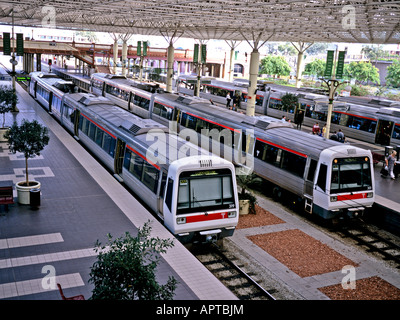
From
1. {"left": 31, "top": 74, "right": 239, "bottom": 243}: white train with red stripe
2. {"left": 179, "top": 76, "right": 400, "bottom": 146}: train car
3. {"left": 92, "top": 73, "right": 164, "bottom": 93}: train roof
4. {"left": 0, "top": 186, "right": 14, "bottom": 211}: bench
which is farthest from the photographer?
{"left": 92, "top": 73, "right": 164, "bottom": 93}: train roof

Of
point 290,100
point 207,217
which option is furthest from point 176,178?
point 290,100

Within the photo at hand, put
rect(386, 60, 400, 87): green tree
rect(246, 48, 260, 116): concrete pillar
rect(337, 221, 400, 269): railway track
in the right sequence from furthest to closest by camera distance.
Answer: rect(386, 60, 400, 87): green tree → rect(246, 48, 260, 116): concrete pillar → rect(337, 221, 400, 269): railway track

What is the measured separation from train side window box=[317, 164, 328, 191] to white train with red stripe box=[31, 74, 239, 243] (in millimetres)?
4411

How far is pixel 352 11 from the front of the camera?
24.4 m

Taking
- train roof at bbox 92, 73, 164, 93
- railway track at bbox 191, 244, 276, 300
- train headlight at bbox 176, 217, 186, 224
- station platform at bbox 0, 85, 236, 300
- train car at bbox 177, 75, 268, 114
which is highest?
train roof at bbox 92, 73, 164, 93

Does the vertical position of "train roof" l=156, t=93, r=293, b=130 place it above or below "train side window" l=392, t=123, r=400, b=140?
above

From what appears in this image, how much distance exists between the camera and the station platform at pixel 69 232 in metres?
9.54

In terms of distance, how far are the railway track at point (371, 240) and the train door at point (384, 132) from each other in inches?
490

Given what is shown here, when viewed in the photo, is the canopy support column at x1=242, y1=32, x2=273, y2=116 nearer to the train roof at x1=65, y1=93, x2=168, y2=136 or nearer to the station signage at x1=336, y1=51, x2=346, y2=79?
the station signage at x1=336, y1=51, x2=346, y2=79

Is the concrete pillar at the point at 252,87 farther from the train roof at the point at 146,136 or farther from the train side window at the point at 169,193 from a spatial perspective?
the train side window at the point at 169,193

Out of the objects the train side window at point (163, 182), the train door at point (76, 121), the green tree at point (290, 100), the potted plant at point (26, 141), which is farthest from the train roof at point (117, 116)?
the green tree at point (290, 100)

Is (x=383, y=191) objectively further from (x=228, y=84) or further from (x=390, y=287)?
(x=228, y=84)

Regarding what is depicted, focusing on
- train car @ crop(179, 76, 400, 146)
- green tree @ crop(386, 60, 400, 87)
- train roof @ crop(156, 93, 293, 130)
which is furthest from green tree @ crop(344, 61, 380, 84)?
train roof @ crop(156, 93, 293, 130)

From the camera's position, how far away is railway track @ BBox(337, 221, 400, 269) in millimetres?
14148
